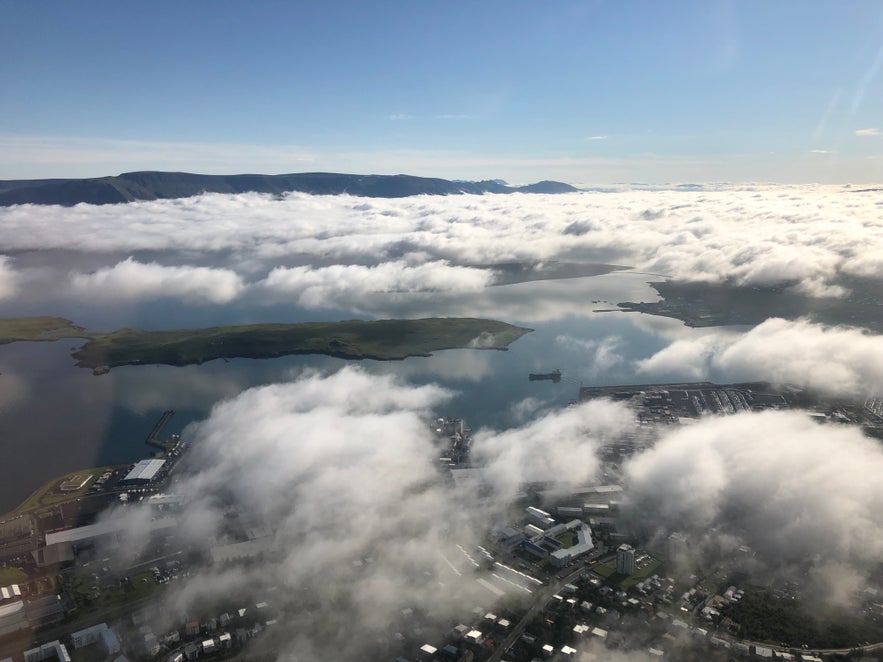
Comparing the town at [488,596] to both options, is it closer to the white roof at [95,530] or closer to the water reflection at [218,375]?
the white roof at [95,530]

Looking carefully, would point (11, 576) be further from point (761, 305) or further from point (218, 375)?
point (761, 305)

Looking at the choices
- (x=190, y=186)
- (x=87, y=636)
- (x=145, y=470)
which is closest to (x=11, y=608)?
(x=87, y=636)

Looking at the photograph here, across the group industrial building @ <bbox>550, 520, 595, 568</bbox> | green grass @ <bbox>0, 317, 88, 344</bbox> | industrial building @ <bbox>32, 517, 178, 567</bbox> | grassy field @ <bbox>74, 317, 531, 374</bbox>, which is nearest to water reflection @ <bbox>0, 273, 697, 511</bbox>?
Result: grassy field @ <bbox>74, 317, 531, 374</bbox>

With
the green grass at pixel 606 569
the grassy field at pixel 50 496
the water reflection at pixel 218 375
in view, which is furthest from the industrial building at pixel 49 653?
the green grass at pixel 606 569

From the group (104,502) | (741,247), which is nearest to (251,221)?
(741,247)

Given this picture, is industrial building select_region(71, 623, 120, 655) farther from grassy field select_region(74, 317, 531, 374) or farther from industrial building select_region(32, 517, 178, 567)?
grassy field select_region(74, 317, 531, 374)
